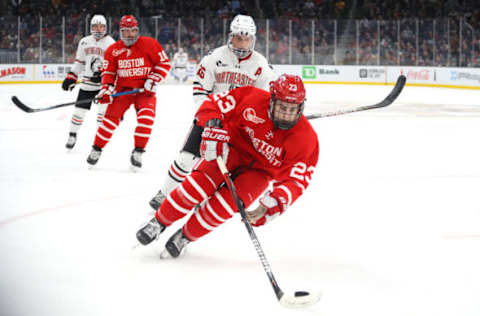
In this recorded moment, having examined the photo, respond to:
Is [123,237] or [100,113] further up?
[100,113]

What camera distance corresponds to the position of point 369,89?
14.7 m

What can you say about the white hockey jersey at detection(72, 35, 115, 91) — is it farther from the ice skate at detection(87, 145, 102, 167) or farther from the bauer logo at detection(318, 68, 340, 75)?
the bauer logo at detection(318, 68, 340, 75)

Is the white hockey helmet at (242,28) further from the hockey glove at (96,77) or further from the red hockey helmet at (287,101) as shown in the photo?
the hockey glove at (96,77)

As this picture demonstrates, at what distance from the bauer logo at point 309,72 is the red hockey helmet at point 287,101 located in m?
14.7

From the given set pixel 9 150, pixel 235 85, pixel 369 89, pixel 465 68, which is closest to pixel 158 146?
pixel 9 150

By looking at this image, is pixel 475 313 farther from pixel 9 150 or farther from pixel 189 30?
pixel 189 30

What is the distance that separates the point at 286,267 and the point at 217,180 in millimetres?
494

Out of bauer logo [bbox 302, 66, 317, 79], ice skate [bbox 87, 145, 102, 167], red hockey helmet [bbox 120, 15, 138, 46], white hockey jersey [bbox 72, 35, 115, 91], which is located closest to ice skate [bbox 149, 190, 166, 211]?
ice skate [bbox 87, 145, 102, 167]

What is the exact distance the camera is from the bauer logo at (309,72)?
17.0 meters

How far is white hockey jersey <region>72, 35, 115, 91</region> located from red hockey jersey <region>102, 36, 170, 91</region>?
1163mm

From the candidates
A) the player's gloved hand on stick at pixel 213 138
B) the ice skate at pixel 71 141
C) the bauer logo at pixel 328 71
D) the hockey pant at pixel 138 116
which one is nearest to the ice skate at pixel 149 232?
the player's gloved hand on stick at pixel 213 138

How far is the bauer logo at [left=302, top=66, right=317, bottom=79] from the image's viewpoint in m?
17.0

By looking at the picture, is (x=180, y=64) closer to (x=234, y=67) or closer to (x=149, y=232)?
(x=234, y=67)

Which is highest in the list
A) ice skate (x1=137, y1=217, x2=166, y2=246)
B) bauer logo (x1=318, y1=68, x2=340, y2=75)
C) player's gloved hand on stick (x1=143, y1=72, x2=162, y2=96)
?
bauer logo (x1=318, y1=68, x2=340, y2=75)
